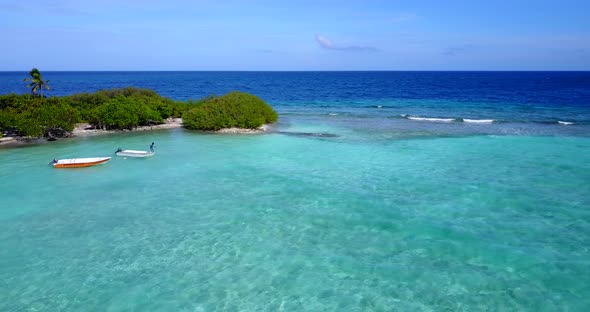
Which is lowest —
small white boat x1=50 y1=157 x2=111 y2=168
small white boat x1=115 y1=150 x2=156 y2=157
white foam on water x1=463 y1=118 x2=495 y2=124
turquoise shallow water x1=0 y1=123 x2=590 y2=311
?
turquoise shallow water x1=0 y1=123 x2=590 y2=311

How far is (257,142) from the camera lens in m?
39.5

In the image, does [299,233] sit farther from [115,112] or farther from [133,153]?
[115,112]

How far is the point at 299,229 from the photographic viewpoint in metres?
19.2

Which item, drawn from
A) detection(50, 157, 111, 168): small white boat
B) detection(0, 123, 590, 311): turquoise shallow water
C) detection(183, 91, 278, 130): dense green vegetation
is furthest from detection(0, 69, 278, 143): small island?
detection(50, 157, 111, 168): small white boat

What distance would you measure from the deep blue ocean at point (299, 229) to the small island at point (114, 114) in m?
4.71

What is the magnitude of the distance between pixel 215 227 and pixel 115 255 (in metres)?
4.56

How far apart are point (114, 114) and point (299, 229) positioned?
107 ft

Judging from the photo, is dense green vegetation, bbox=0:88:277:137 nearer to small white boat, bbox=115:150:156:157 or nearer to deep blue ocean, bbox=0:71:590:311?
deep blue ocean, bbox=0:71:590:311

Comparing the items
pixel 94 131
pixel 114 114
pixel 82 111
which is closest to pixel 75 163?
pixel 114 114

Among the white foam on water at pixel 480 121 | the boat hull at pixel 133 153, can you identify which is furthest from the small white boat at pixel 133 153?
→ the white foam on water at pixel 480 121

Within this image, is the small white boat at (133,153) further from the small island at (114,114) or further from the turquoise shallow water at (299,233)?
the small island at (114,114)

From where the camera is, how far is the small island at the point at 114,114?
3950cm

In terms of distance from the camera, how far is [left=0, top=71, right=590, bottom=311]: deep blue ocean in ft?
46.1

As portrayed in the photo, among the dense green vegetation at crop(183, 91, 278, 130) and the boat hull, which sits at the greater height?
the dense green vegetation at crop(183, 91, 278, 130)
